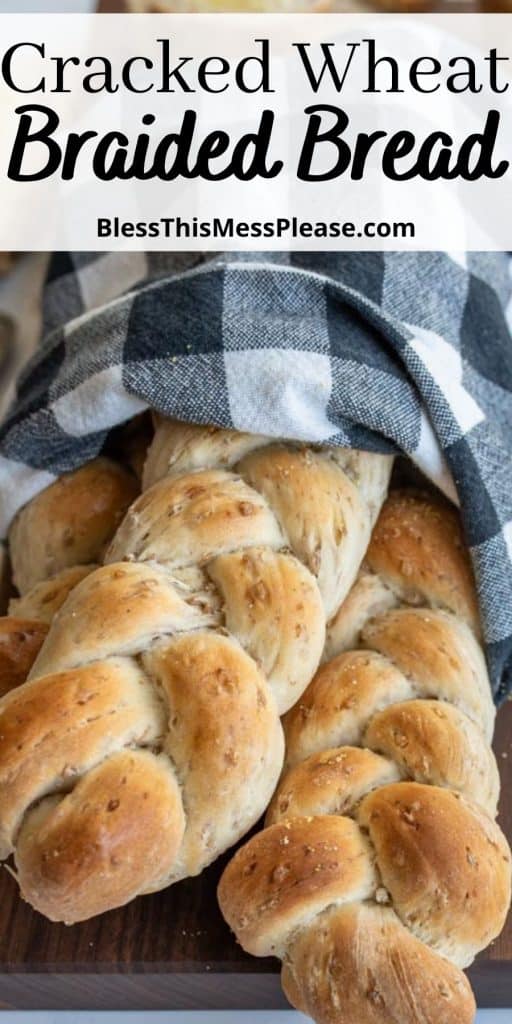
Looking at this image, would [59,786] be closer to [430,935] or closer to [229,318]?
[430,935]

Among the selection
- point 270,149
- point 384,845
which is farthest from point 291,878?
point 270,149

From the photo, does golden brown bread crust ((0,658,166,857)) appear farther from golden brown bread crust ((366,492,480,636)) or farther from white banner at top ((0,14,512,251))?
white banner at top ((0,14,512,251))

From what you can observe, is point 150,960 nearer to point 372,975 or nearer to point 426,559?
point 372,975

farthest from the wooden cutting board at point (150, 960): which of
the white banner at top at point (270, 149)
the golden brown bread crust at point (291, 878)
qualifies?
the white banner at top at point (270, 149)

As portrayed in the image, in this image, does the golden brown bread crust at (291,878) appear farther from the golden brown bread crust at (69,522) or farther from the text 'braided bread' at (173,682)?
the golden brown bread crust at (69,522)

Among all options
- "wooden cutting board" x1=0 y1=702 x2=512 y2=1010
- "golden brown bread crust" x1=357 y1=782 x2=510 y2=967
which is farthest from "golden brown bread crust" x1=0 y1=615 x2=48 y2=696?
"golden brown bread crust" x1=357 y1=782 x2=510 y2=967

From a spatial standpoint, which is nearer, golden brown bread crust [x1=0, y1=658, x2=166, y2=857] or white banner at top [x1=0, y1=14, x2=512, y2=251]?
golden brown bread crust [x1=0, y1=658, x2=166, y2=857]
